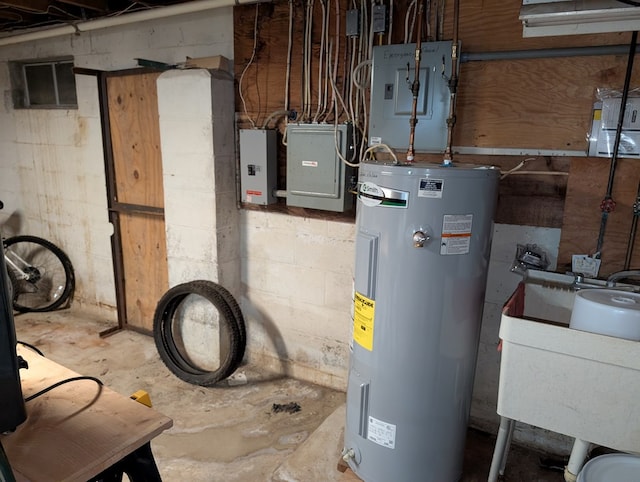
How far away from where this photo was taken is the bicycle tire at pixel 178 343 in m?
2.54

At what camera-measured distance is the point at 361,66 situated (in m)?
2.13

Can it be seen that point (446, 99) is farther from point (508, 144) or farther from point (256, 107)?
point (256, 107)

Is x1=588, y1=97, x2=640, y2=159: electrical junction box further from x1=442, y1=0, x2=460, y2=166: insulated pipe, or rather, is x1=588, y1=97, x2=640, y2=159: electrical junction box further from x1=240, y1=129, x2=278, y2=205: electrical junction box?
x1=240, y1=129, x2=278, y2=205: electrical junction box

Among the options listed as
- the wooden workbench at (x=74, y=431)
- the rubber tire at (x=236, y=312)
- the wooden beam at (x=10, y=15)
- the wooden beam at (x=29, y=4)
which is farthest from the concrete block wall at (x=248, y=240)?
the wooden workbench at (x=74, y=431)

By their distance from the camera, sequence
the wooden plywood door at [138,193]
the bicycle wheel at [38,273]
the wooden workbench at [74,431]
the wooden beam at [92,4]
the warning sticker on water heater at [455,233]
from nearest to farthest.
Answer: the wooden workbench at [74,431] < the warning sticker on water heater at [455,233] < the wooden beam at [92,4] < the wooden plywood door at [138,193] < the bicycle wheel at [38,273]

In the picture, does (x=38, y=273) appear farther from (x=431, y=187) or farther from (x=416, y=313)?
(x=431, y=187)

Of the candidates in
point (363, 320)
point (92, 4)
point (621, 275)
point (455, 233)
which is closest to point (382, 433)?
point (363, 320)

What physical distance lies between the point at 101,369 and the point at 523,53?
288 cm


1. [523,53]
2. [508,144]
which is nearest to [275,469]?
[508,144]

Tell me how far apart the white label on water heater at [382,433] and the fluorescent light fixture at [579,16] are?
146cm

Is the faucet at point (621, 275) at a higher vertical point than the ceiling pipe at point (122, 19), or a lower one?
lower

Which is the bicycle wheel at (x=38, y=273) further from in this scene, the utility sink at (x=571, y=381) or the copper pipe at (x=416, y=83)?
the utility sink at (x=571, y=381)

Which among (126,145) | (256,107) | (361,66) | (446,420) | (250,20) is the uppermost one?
(250,20)

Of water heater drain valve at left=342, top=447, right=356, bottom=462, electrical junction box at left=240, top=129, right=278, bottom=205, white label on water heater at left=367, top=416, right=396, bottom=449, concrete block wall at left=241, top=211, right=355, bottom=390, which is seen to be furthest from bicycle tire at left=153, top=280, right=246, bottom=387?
white label on water heater at left=367, top=416, right=396, bottom=449
